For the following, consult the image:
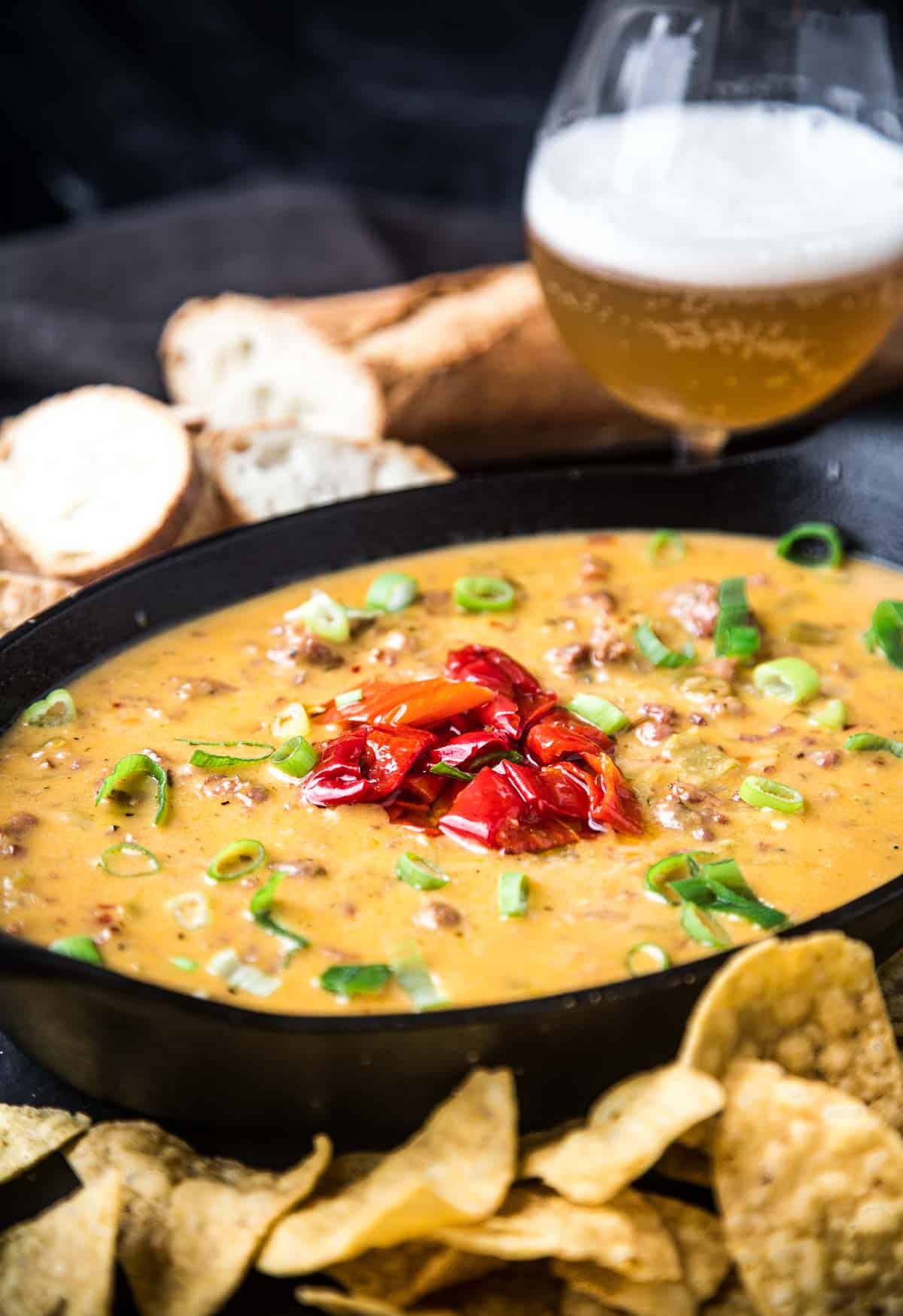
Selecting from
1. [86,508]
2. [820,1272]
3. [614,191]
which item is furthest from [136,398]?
[820,1272]

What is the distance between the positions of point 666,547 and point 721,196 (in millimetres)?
963

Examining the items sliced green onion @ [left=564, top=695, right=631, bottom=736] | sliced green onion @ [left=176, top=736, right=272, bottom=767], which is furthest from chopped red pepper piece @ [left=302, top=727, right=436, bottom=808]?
sliced green onion @ [left=564, top=695, right=631, bottom=736]

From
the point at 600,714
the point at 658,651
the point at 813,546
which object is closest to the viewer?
the point at 600,714

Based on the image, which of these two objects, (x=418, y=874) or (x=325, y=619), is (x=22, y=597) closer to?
(x=325, y=619)

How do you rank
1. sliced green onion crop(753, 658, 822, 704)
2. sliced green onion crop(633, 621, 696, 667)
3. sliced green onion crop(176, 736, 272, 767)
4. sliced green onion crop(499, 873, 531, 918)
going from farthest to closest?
sliced green onion crop(633, 621, 696, 667)
sliced green onion crop(753, 658, 822, 704)
sliced green onion crop(176, 736, 272, 767)
sliced green onion crop(499, 873, 531, 918)

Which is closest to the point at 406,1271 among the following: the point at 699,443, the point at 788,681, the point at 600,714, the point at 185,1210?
the point at 185,1210

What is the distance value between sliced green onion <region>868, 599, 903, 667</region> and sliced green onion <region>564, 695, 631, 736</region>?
0.68 meters

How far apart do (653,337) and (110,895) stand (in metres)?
2.25

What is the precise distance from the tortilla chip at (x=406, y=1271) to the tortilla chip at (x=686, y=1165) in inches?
13.3

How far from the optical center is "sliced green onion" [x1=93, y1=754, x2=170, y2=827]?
3.30 metres

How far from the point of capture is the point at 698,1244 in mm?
2635

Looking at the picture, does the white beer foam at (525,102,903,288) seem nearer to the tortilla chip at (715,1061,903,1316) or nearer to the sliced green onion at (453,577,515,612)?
the sliced green onion at (453,577,515,612)

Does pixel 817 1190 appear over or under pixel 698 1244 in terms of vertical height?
over

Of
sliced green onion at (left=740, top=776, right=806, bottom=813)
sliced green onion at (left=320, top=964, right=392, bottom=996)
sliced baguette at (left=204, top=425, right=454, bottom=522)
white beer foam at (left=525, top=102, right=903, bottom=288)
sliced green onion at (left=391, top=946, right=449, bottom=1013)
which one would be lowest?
sliced baguette at (left=204, top=425, right=454, bottom=522)
